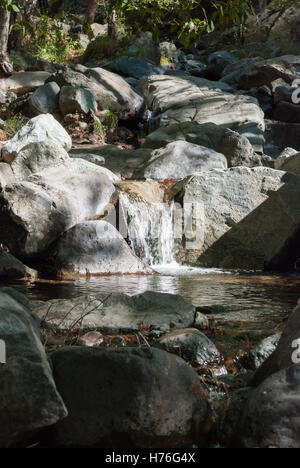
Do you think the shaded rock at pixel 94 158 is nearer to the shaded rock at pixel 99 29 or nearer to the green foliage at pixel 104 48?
the green foliage at pixel 104 48

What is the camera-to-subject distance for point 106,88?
47.3 ft

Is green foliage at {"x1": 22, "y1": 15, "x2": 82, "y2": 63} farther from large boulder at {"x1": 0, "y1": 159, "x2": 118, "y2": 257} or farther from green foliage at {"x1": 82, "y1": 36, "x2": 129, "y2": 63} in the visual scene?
large boulder at {"x1": 0, "y1": 159, "x2": 118, "y2": 257}

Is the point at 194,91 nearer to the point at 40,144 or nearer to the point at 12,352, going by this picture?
the point at 40,144

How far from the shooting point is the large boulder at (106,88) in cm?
1386

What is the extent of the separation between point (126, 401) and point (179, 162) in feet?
25.3

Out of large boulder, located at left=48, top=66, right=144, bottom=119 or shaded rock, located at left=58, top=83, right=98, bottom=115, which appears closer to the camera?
shaded rock, located at left=58, top=83, right=98, bottom=115

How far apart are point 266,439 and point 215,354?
101 cm

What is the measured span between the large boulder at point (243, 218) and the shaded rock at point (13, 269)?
9.37 ft

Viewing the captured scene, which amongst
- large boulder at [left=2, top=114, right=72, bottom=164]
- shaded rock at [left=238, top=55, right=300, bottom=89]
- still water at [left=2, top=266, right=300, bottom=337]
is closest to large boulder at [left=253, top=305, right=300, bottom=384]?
still water at [left=2, top=266, right=300, bottom=337]

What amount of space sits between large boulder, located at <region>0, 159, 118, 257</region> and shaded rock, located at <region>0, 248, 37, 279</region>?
0.34 m

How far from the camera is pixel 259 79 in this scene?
57.6ft

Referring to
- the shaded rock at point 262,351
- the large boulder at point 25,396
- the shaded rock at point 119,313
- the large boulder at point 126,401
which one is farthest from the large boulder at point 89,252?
the large boulder at point 25,396

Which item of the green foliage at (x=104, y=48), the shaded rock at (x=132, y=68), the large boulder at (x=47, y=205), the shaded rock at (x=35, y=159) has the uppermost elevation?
the green foliage at (x=104, y=48)

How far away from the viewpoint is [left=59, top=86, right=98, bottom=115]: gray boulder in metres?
12.7
